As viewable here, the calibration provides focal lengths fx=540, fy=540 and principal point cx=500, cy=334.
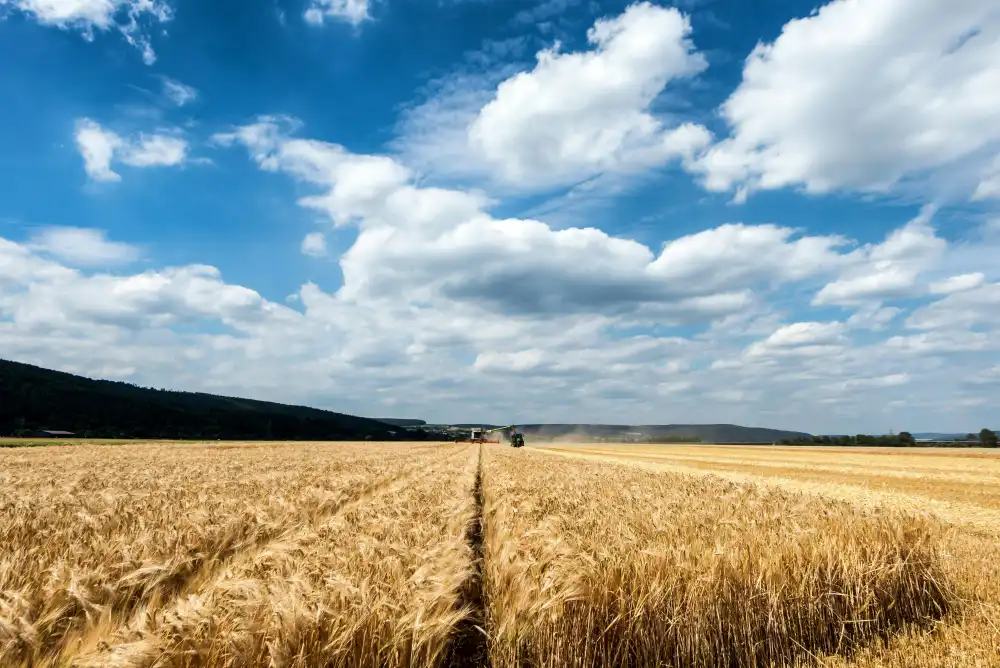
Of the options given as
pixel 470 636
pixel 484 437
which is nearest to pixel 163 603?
pixel 470 636

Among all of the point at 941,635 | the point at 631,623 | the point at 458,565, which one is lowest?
the point at 941,635

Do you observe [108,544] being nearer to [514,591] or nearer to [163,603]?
[163,603]

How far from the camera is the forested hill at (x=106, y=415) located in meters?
105

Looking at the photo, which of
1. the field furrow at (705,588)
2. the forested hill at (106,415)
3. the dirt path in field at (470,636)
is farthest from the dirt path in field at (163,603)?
the forested hill at (106,415)

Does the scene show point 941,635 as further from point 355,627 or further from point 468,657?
point 355,627

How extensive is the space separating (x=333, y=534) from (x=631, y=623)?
12.4ft

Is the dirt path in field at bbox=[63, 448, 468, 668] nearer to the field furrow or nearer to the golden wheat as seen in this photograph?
the golden wheat

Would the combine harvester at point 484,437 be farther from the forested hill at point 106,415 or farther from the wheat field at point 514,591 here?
the wheat field at point 514,591

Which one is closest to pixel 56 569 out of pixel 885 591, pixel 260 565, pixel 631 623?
pixel 260 565

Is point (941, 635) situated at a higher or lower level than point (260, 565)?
lower

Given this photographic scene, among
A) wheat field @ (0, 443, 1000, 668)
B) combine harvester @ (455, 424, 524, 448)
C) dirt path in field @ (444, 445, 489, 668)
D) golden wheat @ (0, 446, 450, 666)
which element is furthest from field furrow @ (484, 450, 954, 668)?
combine harvester @ (455, 424, 524, 448)

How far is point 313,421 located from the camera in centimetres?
16388

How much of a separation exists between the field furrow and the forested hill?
11250 centimetres

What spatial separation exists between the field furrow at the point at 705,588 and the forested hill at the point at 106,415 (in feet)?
369
